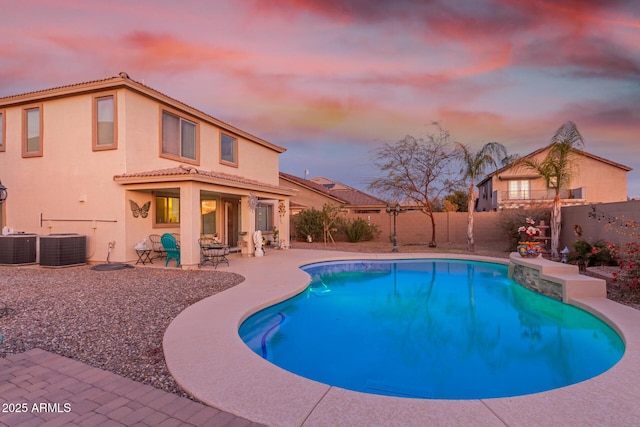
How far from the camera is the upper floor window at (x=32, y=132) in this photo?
12.3 meters

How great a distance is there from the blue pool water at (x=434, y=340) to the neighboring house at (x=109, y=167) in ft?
18.0

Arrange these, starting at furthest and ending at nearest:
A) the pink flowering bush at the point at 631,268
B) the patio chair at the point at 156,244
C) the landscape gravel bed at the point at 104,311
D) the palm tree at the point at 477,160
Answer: the palm tree at the point at 477,160 < the patio chair at the point at 156,244 < the pink flowering bush at the point at 631,268 < the landscape gravel bed at the point at 104,311

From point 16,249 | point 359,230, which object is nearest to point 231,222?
point 16,249

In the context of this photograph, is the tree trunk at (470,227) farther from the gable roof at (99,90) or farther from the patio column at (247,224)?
the gable roof at (99,90)

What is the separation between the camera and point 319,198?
2786cm

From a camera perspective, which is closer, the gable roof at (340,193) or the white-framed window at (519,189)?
the gable roof at (340,193)

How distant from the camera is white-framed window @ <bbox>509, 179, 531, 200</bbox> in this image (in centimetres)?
2989

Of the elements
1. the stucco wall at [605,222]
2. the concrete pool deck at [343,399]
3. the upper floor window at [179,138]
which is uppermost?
the upper floor window at [179,138]

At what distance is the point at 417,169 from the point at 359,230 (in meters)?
5.41

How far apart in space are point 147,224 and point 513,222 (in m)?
16.0

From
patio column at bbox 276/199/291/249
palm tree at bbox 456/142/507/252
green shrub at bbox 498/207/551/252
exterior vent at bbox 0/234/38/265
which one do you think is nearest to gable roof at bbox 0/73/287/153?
exterior vent at bbox 0/234/38/265

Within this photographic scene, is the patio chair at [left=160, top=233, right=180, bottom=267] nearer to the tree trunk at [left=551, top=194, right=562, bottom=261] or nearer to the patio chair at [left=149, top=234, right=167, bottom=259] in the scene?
the patio chair at [left=149, top=234, right=167, bottom=259]

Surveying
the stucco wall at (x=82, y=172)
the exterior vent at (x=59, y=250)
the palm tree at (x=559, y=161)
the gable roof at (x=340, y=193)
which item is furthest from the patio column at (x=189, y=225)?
the gable roof at (x=340, y=193)

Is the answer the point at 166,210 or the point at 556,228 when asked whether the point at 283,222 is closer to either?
the point at 166,210
